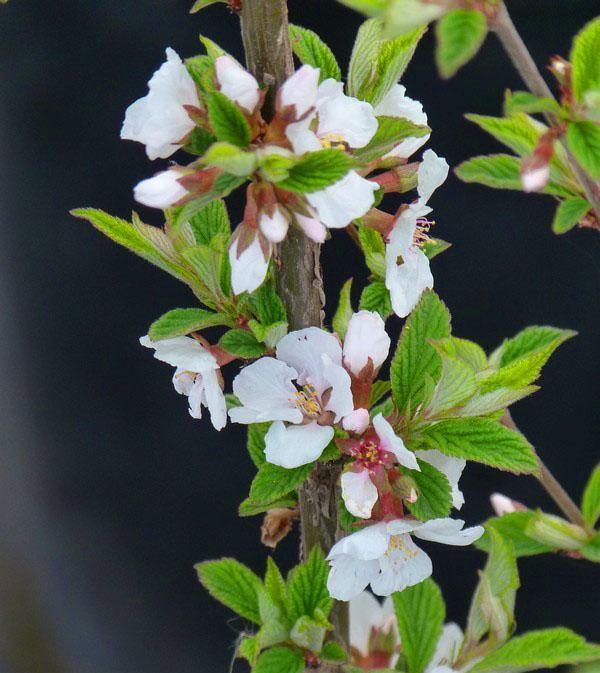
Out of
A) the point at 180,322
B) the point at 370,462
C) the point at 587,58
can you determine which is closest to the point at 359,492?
the point at 370,462

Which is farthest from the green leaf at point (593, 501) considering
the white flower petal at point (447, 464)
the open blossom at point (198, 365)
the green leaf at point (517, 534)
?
the open blossom at point (198, 365)

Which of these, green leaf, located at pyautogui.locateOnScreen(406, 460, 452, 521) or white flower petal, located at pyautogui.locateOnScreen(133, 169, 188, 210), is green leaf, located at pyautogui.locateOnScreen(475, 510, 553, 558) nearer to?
green leaf, located at pyautogui.locateOnScreen(406, 460, 452, 521)

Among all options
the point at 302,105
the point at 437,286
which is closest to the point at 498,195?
the point at 437,286

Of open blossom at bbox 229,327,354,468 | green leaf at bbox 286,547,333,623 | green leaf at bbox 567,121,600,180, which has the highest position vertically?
green leaf at bbox 567,121,600,180

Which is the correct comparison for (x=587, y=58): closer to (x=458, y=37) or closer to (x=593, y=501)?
(x=458, y=37)

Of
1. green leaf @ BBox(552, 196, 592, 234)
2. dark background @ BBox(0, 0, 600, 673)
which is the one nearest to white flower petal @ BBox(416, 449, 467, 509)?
green leaf @ BBox(552, 196, 592, 234)

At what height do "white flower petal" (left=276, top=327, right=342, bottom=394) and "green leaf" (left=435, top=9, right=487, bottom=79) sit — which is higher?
"green leaf" (left=435, top=9, right=487, bottom=79)

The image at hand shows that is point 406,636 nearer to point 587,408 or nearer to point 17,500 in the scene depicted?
point 587,408
